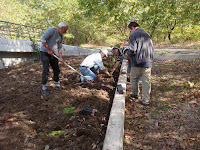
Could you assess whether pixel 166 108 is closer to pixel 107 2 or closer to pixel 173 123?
pixel 173 123

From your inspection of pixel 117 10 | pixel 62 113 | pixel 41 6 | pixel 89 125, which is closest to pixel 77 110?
pixel 62 113

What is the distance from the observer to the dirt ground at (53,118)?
2146 mm

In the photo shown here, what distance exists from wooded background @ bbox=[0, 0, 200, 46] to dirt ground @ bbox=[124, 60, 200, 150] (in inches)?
172

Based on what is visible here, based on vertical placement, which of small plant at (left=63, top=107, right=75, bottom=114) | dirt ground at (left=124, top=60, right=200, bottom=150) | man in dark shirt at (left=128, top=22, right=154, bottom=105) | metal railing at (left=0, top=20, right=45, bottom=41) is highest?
metal railing at (left=0, top=20, right=45, bottom=41)

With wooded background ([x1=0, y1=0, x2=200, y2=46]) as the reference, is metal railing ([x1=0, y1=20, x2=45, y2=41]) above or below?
below

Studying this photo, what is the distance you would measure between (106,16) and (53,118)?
24.2 ft

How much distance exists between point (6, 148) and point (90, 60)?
3412mm

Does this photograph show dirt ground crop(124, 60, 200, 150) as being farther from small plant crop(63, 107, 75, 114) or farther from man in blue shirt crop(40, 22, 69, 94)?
man in blue shirt crop(40, 22, 69, 94)

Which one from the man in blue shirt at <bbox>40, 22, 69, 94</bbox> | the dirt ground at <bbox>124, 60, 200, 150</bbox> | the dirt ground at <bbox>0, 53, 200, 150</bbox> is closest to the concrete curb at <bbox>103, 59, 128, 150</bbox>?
the dirt ground at <bbox>0, 53, 200, 150</bbox>

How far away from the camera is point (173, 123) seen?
286cm

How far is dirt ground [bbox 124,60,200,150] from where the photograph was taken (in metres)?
2.38

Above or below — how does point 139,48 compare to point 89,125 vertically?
above

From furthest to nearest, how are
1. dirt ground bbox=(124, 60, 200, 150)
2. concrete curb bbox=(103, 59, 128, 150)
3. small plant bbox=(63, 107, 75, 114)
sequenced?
1. small plant bbox=(63, 107, 75, 114)
2. dirt ground bbox=(124, 60, 200, 150)
3. concrete curb bbox=(103, 59, 128, 150)

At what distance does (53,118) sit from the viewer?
9.28ft
